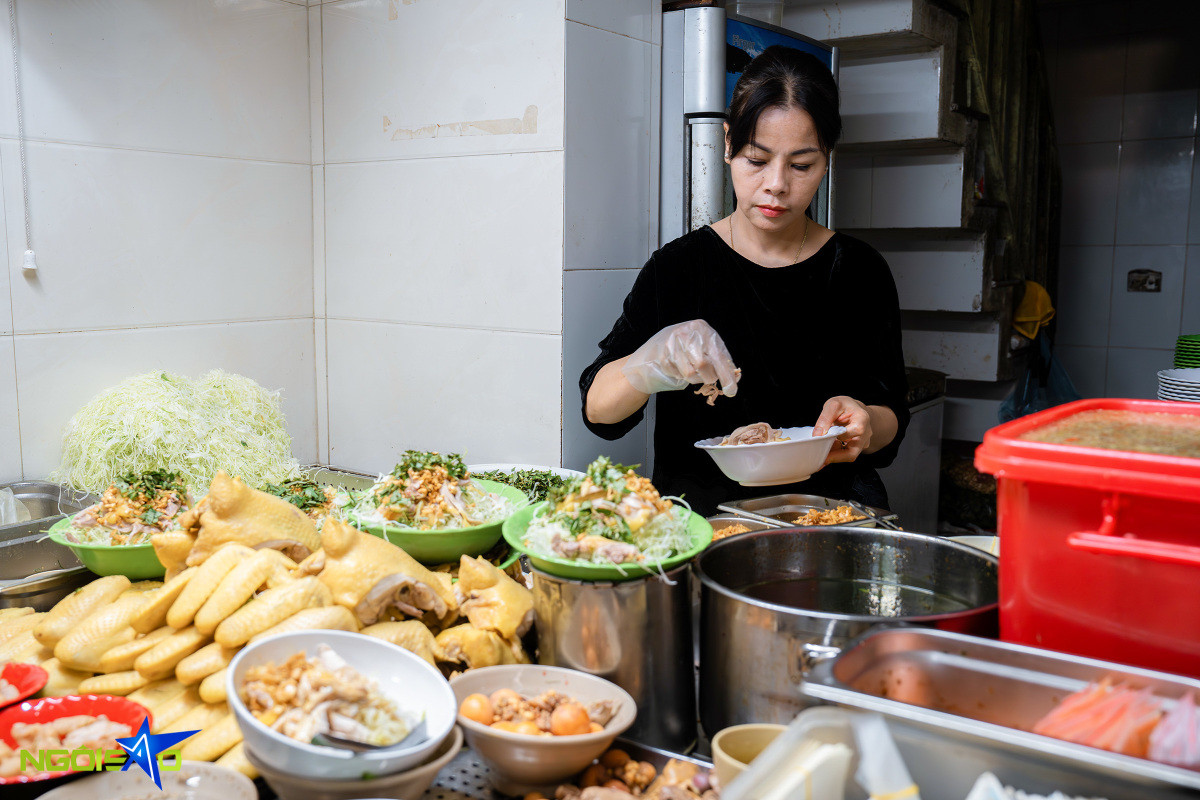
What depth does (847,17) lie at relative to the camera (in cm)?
367

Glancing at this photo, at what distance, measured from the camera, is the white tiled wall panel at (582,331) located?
8.85ft

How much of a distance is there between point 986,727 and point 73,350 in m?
2.57

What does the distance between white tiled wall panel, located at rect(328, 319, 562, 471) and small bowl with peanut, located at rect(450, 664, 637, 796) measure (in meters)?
1.48

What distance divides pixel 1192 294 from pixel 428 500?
18.1 ft

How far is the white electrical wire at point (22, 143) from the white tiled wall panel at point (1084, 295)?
5.73 meters

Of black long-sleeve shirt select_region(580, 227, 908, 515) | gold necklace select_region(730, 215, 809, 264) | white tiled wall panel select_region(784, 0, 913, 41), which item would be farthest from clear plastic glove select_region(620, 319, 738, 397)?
white tiled wall panel select_region(784, 0, 913, 41)

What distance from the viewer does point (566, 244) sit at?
264cm

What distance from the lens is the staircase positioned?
3850mm

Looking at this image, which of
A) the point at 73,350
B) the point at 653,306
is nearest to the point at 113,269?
the point at 73,350

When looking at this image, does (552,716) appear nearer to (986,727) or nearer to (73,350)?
(986,727)

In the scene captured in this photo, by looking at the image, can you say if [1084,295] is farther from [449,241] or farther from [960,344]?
[449,241]

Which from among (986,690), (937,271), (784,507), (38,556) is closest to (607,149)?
(784,507)

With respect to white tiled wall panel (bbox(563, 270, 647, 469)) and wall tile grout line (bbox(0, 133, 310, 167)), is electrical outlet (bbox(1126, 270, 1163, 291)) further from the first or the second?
wall tile grout line (bbox(0, 133, 310, 167))

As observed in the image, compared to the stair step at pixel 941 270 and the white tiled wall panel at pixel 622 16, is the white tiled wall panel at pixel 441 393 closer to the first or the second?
the white tiled wall panel at pixel 622 16
